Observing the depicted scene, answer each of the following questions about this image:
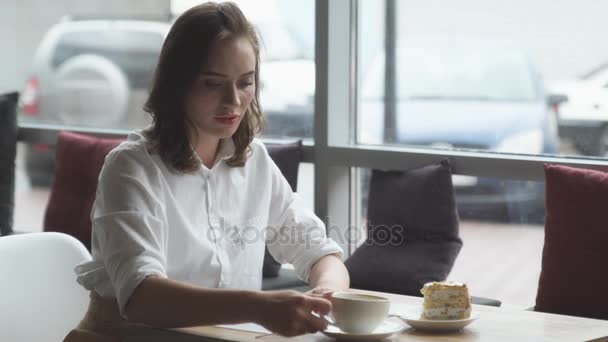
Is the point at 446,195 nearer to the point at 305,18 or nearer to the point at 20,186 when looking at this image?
the point at 305,18

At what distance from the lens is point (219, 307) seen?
5.56ft

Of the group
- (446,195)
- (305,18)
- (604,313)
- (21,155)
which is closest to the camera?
(604,313)

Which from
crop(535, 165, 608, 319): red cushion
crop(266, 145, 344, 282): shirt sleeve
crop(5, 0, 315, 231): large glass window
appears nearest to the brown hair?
crop(266, 145, 344, 282): shirt sleeve

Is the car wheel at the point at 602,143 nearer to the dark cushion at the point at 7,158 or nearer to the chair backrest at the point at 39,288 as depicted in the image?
the chair backrest at the point at 39,288

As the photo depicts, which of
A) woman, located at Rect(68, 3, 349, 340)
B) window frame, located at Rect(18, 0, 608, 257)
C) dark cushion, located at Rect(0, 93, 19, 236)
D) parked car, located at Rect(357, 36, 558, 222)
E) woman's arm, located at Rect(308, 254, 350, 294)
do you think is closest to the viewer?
woman, located at Rect(68, 3, 349, 340)

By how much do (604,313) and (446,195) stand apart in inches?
27.5

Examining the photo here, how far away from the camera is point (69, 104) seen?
4516mm

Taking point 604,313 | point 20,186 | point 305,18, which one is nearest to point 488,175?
point 604,313

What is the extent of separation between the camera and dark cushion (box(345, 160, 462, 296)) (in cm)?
313

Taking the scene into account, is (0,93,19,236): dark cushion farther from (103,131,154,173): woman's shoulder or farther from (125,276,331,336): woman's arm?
(125,276,331,336): woman's arm

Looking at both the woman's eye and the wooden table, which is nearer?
the wooden table

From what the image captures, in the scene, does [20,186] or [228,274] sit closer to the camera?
[228,274]

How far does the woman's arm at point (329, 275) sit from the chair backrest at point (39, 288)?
58 centimetres

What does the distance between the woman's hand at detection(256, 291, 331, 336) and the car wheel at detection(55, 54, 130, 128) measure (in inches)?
111
